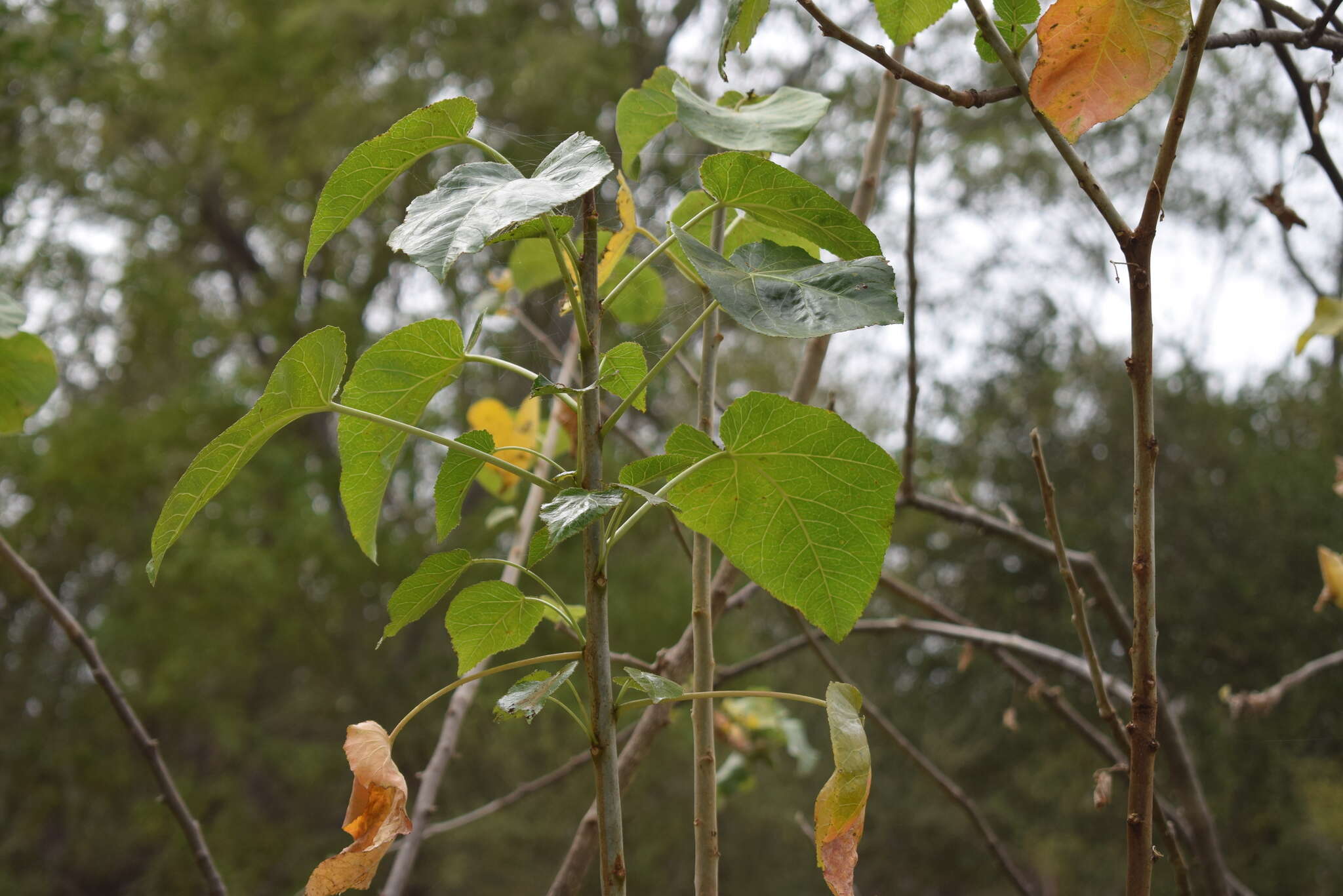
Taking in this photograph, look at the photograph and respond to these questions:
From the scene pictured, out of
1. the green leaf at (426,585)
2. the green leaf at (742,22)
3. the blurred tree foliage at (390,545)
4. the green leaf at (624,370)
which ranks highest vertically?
the green leaf at (742,22)

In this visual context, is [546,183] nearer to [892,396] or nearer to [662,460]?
[662,460]

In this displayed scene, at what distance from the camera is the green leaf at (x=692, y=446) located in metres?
0.30

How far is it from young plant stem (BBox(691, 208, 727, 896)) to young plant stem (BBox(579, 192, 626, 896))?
80mm

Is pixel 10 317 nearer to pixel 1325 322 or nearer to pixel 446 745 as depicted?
pixel 446 745

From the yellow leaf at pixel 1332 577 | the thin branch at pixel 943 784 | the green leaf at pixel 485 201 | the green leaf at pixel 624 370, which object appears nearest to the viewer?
Answer: the green leaf at pixel 485 201

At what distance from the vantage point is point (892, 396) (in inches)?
185

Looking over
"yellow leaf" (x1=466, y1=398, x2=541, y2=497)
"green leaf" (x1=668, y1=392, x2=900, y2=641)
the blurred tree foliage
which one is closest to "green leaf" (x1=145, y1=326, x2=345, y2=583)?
"green leaf" (x1=668, y1=392, x2=900, y2=641)

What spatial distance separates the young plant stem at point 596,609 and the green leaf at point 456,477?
0.04 metres

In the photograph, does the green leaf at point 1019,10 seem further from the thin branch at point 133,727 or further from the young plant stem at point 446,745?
the thin branch at point 133,727

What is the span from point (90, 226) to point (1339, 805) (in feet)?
15.9

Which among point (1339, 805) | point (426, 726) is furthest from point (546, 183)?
point (426, 726)

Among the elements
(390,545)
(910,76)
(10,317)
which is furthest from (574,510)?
(390,545)

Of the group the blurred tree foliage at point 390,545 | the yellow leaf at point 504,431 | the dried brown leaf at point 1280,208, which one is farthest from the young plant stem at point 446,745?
the blurred tree foliage at point 390,545

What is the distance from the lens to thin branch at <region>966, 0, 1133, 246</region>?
26cm
